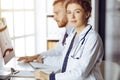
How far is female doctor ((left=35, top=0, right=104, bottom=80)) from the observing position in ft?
4.72

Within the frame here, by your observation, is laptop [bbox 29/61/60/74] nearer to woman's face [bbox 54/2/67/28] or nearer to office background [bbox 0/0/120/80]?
woman's face [bbox 54/2/67/28]

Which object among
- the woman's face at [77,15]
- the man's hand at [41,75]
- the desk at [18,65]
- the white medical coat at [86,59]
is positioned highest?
the woman's face at [77,15]

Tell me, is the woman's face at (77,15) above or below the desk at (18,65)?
above

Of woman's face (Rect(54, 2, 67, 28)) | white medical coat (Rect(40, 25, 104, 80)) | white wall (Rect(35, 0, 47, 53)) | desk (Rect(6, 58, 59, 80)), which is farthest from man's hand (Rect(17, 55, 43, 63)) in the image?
white wall (Rect(35, 0, 47, 53))

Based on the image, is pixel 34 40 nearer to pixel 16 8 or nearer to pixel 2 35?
pixel 16 8

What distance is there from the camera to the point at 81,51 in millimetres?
1492

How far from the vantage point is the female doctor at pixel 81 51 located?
1438 millimetres

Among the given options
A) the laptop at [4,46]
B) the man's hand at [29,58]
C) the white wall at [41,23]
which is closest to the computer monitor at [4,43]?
the laptop at [4,46]

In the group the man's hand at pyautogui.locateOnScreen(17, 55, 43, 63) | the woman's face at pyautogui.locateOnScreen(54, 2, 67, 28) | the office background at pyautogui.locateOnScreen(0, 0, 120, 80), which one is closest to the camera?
the man's hand at pyautogui.locateOnScreen(17, 55, 43, 63)

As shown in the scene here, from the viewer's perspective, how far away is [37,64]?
6.45ft

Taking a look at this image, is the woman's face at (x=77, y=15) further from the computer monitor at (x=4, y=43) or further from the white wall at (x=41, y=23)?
the white wall at (x=41, y=23)

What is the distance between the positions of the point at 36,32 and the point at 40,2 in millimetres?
358

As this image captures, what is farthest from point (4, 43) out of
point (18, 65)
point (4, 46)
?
point (18, 65)

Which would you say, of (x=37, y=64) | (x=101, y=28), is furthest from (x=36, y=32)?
(x=37, y=64)
